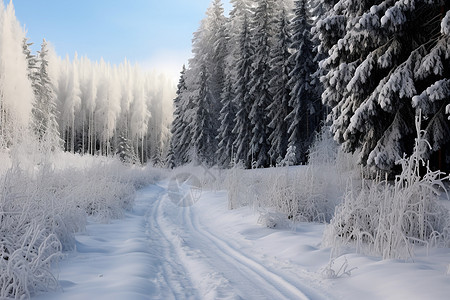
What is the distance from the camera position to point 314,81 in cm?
2131

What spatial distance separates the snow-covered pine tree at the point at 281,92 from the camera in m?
25.0

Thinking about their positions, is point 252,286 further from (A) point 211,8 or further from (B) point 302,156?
(A) point 211,8

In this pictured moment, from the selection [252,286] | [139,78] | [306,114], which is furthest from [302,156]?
[139,78]

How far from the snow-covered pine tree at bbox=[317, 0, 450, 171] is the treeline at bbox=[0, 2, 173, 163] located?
21.4 meters

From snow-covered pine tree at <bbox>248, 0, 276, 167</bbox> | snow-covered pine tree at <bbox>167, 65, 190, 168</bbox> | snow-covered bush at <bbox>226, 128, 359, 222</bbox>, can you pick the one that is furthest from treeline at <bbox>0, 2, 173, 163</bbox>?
snow-covered bush at <bbox>226, 128, 359, 222</bbox>

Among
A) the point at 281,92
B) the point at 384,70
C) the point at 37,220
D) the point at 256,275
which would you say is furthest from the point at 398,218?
the point at 281,92

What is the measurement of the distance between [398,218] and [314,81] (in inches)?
731

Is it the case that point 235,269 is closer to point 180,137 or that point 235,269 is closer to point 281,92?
point 281,92

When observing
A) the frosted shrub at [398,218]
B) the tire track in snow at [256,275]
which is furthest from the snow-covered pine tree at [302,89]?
the frosted shrub at [398,218]

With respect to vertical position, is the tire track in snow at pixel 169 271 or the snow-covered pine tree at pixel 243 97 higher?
the snow-covered pine tree at pixel 243 97

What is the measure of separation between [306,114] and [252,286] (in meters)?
20.6

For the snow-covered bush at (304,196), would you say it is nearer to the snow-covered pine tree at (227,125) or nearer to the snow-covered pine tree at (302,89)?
the snow-covered pine tree at (302,89)

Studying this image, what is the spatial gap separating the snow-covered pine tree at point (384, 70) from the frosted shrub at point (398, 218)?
359cm

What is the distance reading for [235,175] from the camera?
32.7 ft
